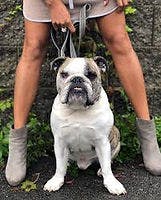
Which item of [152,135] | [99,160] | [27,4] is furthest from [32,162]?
[27,4]

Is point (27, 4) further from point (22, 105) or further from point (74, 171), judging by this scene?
point (74, 171)

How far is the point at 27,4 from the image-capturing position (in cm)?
404

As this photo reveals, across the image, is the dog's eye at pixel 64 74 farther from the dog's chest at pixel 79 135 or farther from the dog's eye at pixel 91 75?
the dog's chest at pixel 79 135

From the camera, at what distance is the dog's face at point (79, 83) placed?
12.2 ft

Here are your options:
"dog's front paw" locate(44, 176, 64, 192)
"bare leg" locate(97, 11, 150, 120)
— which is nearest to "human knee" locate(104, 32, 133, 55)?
"bare leg" locate(97, 11, 150, 120)

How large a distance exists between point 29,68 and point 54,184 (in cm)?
89

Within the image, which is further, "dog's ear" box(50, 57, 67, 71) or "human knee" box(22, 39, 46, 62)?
"human knee" box(22, 39, 46, 62)

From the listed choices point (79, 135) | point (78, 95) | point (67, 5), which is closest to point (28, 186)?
point (79, 135)

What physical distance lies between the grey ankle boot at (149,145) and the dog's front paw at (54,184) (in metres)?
0.70

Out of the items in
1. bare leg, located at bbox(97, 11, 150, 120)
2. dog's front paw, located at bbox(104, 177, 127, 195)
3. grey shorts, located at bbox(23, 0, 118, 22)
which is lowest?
dog's front paw, located at bbox(104, 177, 127, 195)

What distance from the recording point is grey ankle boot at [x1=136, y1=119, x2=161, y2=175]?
4.24 meters

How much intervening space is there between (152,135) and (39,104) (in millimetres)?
1165

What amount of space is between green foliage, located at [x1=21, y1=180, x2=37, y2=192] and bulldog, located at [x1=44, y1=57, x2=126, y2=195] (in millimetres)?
106

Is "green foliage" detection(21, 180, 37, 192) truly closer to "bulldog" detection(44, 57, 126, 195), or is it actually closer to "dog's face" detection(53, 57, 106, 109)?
"bulldog" detection(44, 57, 126, 195)
